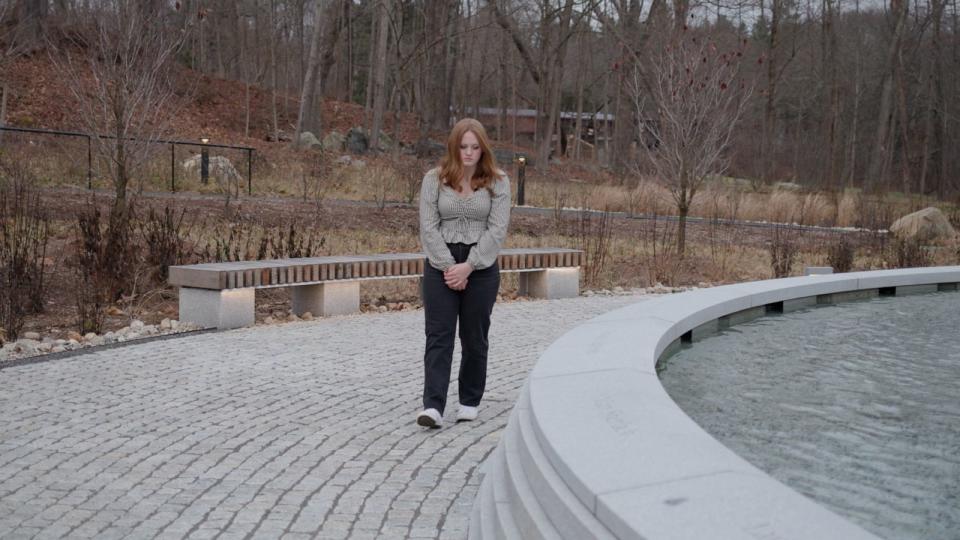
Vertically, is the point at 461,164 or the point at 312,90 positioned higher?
the point at 312,90

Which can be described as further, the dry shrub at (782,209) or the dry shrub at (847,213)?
the dry shrub at (847,213)

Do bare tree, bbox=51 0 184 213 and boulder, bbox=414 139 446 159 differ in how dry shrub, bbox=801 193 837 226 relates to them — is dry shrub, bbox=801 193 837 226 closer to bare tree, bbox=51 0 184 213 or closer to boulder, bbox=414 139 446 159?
bare tree, bbox=51 0 184 213

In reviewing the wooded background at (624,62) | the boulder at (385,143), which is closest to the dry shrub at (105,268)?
the wooded background at (624,62)

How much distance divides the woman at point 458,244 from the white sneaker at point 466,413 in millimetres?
161

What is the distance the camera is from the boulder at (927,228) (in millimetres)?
17109

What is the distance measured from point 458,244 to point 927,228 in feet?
47.9

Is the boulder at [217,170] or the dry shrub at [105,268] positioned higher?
the boulder at [217,170]

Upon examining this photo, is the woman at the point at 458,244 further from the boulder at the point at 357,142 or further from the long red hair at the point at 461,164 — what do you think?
the boulder at the point at 357,142

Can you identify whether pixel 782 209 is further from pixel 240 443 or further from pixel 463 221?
pixel 240 443

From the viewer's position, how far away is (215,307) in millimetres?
7969

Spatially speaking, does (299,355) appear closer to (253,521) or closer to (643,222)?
(253,521)

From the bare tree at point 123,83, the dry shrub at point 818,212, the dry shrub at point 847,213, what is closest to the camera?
the bare tree at point 123,83

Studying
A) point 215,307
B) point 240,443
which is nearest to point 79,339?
point 215,307

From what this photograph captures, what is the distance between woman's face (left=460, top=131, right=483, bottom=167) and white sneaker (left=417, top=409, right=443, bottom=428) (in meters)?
1.23
